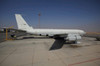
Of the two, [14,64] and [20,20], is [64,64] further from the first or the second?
[20,20]

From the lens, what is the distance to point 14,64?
15.8 feet

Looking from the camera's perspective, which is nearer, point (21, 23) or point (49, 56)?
point (49, 56)

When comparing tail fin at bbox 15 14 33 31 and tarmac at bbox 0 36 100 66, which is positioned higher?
tail fin at bbox 15 14 33 31

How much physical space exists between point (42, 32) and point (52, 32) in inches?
134

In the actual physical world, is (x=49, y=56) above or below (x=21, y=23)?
below

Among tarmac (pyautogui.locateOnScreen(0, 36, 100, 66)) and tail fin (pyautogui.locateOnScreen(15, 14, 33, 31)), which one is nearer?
tarmac (pyautogui.locateOnScreen(0, 36, 100, 66))

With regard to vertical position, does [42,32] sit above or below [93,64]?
above

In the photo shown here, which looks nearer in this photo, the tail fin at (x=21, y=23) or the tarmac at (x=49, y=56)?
the tarmac at (x=49, y=56)

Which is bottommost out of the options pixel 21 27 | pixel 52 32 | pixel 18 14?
pixel 52 32

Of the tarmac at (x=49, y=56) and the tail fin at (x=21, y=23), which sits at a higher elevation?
Answer: the tail fin at (x=21, y=23)

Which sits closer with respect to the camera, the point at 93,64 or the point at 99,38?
A: the point at 93,64

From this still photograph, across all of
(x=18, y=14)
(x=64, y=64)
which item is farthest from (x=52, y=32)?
(x=64, y=64)

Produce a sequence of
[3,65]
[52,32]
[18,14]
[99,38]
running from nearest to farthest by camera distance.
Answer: [3,65] → [99,38] → [18,14] → [52,32]

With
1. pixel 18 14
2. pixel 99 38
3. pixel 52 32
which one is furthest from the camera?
pixel 52 32
